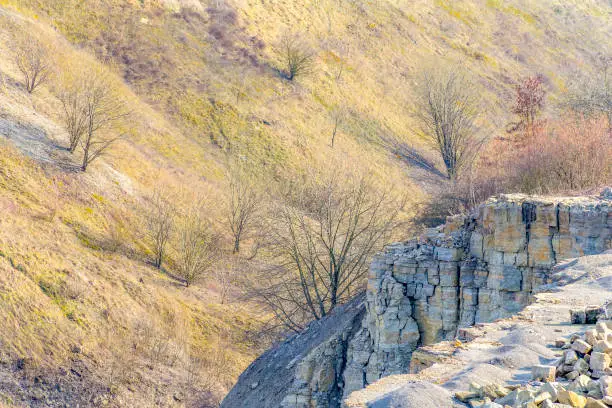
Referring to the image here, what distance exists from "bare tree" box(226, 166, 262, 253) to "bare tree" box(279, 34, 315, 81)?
16.0 meters

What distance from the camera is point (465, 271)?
1474cm

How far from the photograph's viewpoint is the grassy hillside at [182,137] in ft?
84.8

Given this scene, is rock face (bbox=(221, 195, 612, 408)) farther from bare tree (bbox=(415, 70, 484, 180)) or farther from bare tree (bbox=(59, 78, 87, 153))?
bare tree (bbox=(415, 70, 484, 180))

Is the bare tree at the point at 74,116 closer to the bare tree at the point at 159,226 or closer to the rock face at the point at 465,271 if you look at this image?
the bare tree at the point at 159,226

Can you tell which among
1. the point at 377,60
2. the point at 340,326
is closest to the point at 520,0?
the point at 377,60

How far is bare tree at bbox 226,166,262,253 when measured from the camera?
128ft

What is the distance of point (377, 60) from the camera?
62.4 meters

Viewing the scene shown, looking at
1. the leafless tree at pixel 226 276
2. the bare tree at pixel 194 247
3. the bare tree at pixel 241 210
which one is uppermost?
the bare tree at pixel 241 210

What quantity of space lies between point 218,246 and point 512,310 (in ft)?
80.7

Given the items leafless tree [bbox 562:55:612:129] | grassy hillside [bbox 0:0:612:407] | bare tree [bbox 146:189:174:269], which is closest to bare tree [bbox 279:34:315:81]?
grassy hillside [bbox 0:0:612:407]

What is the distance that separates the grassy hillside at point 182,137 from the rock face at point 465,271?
12.7 m

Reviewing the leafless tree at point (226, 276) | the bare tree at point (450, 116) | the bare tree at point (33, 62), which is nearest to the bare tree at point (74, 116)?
the bare tree at point (33, 62)

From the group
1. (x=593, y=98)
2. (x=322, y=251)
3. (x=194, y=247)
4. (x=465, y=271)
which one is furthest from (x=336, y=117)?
(x=465, y=271)

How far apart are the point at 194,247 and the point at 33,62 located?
44.7 ft
